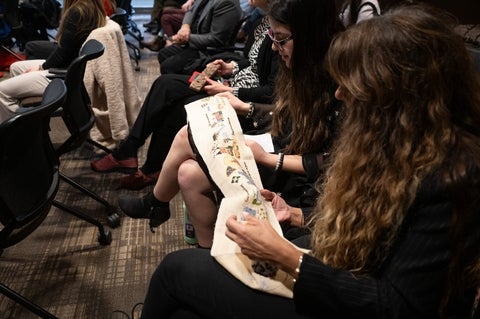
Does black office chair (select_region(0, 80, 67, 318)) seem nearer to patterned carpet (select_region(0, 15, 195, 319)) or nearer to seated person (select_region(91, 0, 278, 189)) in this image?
patterned carpet (select_region(0, 15, 195, 319))

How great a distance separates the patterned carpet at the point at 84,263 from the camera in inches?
65.7

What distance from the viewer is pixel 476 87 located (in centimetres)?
86

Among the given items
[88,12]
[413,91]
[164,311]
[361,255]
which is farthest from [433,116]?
[88,12]

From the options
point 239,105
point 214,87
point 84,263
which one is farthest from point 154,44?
point 84,263

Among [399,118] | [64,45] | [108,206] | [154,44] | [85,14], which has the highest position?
[399,118]

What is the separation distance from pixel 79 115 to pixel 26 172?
0.71 m

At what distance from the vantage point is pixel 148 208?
6.33 ft

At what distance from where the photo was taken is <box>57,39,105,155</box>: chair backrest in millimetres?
1804

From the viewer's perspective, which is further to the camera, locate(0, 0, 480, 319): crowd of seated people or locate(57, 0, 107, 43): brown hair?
locate(57, 0, 107, 43): brown hair

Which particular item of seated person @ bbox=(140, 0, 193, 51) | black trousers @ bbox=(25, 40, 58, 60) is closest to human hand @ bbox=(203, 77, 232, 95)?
black trousers @ bbox=(25, 40, 58, 60)

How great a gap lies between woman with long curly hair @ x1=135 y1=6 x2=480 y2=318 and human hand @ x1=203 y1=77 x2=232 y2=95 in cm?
117

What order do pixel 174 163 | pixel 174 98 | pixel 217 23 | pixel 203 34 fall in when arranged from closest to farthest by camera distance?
pixel 174 163
pixel 174 98
pixel 217 23
pixel 203 34

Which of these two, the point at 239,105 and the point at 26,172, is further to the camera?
the point at 239,105

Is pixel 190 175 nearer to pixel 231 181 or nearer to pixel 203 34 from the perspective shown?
pixel 231 181
